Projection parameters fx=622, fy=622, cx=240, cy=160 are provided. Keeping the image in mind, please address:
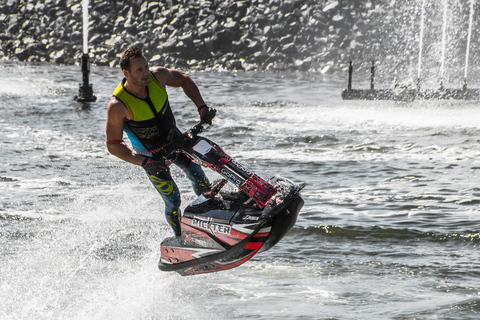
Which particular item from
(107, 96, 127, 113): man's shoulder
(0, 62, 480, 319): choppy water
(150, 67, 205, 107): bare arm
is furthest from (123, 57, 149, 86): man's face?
(0, 62, 480, 319): choppy water

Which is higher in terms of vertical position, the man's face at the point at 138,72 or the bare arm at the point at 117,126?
the man's face at the point at 138,72

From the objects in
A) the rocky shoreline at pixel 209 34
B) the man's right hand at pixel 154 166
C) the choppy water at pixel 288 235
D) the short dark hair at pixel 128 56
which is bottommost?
the choppy water at pixel 288 235

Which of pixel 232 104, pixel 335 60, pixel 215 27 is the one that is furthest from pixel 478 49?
pixel 232 104

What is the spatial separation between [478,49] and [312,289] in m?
36.2

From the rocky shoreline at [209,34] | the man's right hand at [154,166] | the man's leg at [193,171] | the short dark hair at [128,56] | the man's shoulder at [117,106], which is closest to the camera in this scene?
the man's right hand at [154,166]

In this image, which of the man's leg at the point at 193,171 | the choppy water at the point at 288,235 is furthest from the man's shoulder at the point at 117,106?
the choppy water at the point at 288,235

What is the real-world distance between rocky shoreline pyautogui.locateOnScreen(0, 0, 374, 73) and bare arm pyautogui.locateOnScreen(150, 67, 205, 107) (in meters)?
32.2

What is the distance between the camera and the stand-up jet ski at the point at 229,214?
517cm

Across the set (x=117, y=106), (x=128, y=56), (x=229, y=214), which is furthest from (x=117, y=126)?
(x=229, y=214)

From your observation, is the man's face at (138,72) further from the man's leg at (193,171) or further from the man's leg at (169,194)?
the man's leg at (169,194)

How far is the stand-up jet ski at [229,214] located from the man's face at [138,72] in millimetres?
595

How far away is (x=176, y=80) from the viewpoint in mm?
5914

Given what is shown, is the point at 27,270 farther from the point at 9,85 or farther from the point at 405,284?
the point at 9,85

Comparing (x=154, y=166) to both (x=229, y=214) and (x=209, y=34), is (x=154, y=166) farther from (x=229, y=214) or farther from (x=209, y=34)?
(x=209, y=34)
